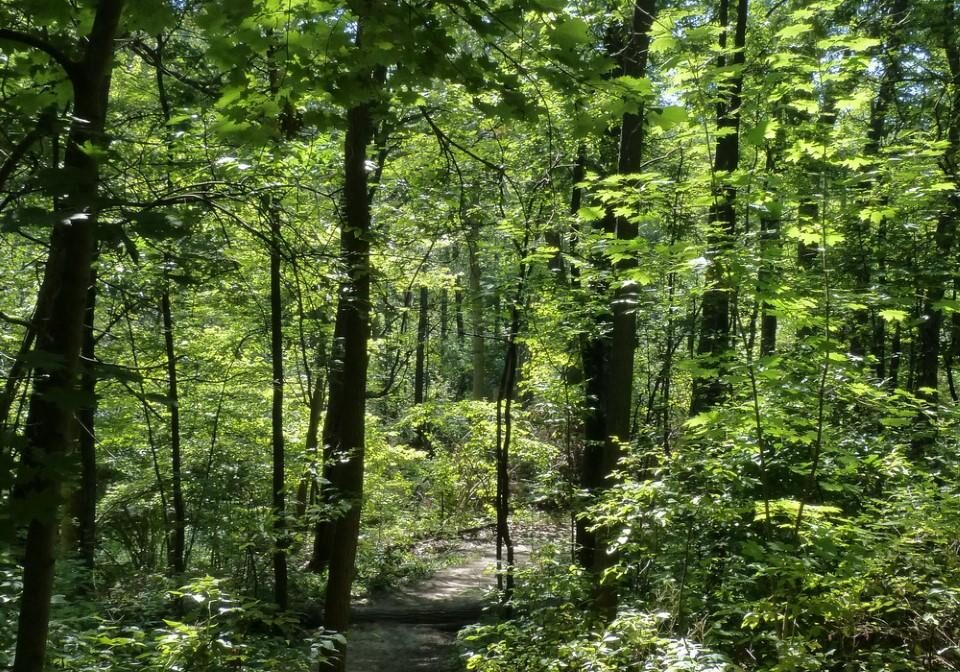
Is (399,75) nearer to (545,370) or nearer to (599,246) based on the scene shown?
(599,246)

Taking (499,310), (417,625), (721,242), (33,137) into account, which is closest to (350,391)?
(721,242)

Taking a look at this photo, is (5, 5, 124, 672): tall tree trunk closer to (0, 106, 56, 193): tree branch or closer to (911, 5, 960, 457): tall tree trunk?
(0, 106, 56, 193): tree branch

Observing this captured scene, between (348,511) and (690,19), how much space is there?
902cm

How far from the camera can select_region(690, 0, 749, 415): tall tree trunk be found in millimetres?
4555

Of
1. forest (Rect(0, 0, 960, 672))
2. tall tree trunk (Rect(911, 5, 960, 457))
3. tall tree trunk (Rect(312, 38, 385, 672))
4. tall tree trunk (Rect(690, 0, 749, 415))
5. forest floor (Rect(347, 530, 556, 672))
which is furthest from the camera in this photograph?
forest floor (Rect(347, 530, 556, 672))

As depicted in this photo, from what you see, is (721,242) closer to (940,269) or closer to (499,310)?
(940,269)

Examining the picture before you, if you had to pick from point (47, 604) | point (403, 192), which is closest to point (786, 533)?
point (47, 604)

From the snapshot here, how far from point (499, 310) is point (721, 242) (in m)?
4.60

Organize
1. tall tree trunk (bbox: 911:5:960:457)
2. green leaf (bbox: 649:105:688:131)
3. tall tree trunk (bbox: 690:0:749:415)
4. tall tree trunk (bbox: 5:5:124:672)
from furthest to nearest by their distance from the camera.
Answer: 1. tall tree trunk (bbox: 911:5:960:457)
2. tall tree trunk (bbox: 690:0:749:415)
3. green leaf (bbox: 649:105:688:131)
4. tall tree trunk (bbox: 5:5:124:672)

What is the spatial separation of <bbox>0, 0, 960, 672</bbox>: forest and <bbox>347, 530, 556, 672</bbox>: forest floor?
137 millimetres

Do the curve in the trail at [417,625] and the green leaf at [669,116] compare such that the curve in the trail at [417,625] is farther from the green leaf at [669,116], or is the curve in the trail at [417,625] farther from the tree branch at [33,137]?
the tree branch at [33,137]

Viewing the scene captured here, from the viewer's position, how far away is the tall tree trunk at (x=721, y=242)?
14.9 ft

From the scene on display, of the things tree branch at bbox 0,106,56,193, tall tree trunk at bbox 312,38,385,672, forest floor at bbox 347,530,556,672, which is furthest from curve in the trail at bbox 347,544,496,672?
tree branch at bbox 0,106,56,193

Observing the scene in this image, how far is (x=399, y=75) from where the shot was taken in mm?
2523
